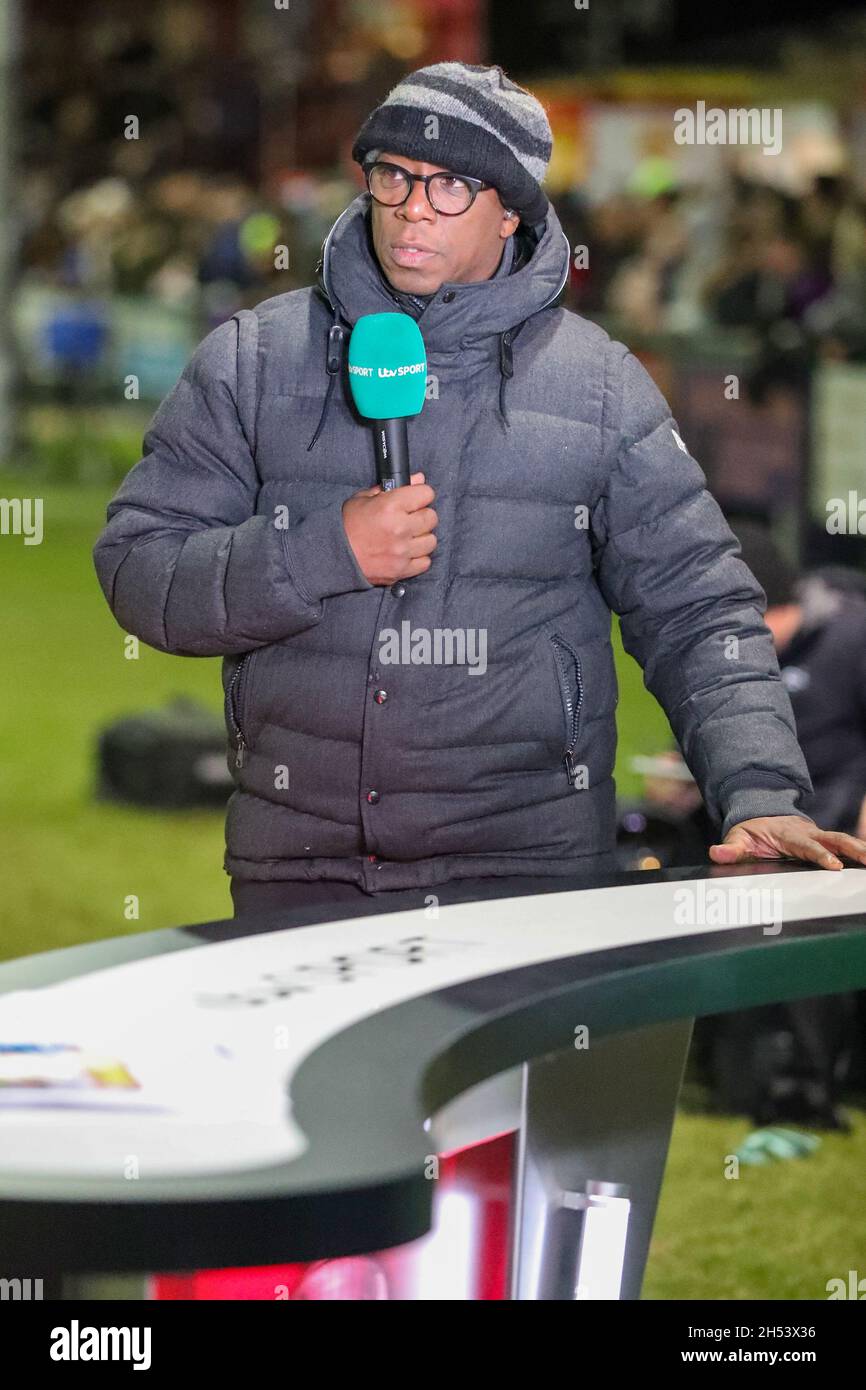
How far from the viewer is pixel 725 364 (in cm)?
1258

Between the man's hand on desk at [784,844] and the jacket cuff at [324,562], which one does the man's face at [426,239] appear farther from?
the man's hand on desk at [784,844]

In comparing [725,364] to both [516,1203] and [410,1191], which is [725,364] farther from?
[410,1191]

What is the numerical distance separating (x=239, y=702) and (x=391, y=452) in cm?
46

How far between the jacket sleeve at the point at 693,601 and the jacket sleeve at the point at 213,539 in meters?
0.44

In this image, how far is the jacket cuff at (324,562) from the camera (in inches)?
121

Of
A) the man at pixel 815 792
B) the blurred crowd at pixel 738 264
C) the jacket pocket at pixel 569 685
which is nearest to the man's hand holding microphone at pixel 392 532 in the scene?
the jacket pocket at pixel 569 685

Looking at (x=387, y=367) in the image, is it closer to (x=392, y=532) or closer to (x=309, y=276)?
(x=392, y=532)

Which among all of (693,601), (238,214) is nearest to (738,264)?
(238,214)

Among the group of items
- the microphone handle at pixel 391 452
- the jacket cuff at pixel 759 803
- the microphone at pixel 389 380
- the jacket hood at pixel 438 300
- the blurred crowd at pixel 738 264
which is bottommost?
the jacket cuff at pixel 759 803

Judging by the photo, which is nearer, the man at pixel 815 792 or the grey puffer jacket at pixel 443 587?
the grey puffer jacket at pixel 443 587

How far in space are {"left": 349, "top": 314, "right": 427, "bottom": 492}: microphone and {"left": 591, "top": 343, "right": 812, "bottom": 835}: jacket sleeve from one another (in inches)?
13.2

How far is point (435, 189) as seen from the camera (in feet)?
10.3

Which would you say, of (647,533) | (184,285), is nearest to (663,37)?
(184,285)

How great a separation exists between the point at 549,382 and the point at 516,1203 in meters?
1.17
